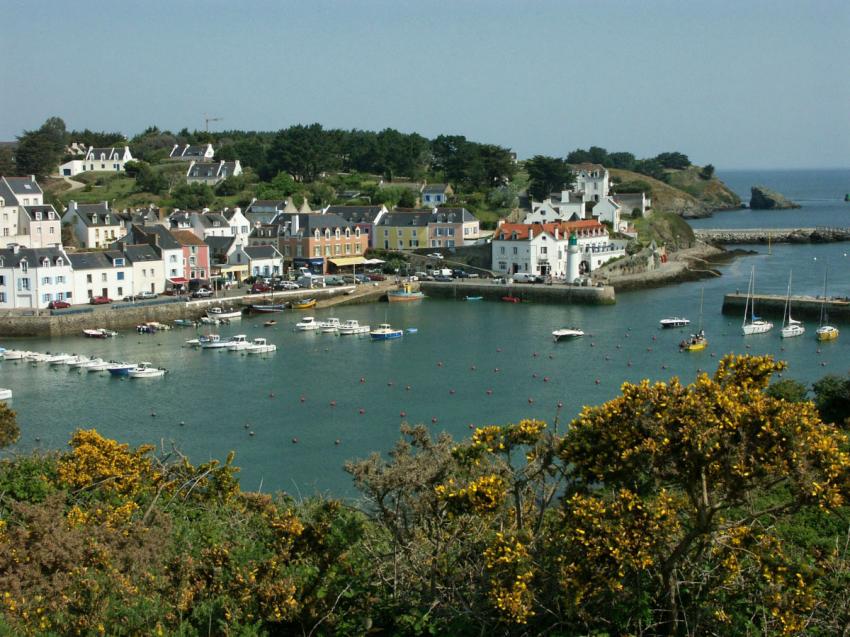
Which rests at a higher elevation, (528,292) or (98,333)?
(528,292)

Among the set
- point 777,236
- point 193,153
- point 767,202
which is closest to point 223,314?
point 193,153

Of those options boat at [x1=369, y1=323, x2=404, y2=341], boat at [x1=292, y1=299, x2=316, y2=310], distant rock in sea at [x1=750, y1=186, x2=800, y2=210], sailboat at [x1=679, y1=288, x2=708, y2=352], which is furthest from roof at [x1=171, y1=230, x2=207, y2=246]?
distant rock in sea at [x1=750, y1=186, x2=800, y2=210]

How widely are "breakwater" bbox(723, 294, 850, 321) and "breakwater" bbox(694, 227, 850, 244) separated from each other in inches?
703

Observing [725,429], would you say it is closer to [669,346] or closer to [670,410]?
[670,410]

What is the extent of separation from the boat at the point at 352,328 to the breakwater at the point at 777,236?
2384 cm

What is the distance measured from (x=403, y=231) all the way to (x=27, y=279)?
13577mm

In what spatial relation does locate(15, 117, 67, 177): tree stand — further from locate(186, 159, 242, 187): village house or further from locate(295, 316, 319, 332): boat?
locate(295, 316, 319, 332): boat

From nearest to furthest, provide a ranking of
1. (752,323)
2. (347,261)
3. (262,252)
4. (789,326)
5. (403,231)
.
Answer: (789,326) < (752,323) < (262,252) < (347,261) < (403,231)

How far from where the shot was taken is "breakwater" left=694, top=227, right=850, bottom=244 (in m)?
45.0

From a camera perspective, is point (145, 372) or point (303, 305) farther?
point (303, 305)

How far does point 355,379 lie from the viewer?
19.3 metres

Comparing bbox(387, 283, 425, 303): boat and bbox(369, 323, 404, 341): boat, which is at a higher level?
bbox(387, 283, 425, 303): boat

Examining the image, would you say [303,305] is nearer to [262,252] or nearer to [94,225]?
[262,252]

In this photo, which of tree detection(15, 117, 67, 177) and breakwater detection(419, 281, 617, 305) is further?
tree detection(15, 117, 67, 177)
